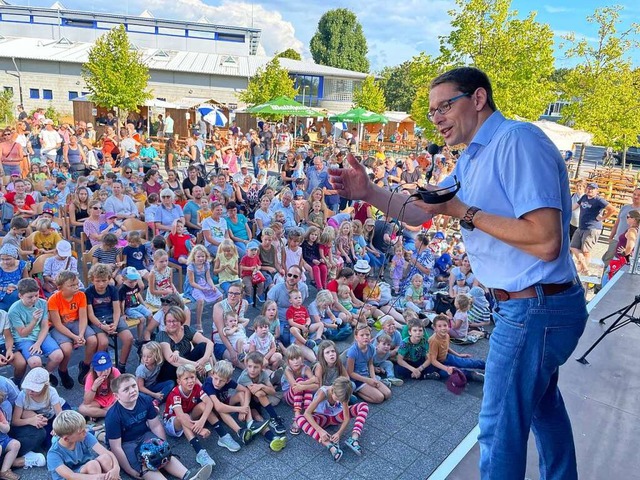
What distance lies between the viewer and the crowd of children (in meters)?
3.89

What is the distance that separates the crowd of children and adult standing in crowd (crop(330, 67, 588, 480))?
111 cm

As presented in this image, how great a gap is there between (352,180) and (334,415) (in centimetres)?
321

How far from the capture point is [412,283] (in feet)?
24.7

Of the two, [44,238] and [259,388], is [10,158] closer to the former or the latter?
[44,238]

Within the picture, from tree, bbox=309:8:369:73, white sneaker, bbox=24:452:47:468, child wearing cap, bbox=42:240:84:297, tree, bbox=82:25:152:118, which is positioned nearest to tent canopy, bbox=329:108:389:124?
tree, bbox=82:25:152:118

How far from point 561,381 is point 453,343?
11.4 feet

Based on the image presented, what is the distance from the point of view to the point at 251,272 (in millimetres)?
7234

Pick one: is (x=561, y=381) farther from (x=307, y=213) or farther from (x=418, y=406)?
(x=307, y=213)

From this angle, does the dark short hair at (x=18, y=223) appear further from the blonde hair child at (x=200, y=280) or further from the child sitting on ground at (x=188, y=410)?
the child sitting on ground at (x=188, y=410)

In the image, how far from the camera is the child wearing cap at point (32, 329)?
15.0ft

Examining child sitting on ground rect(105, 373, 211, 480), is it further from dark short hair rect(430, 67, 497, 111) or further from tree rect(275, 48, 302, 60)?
tree rect(275, 48, 302, 60)

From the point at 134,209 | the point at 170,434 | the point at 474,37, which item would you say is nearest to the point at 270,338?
the point at 170,434

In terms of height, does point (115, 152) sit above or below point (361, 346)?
above

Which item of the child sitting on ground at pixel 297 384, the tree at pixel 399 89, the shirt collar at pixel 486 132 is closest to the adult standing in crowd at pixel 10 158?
the child sitting on ground at pixel 297 384
